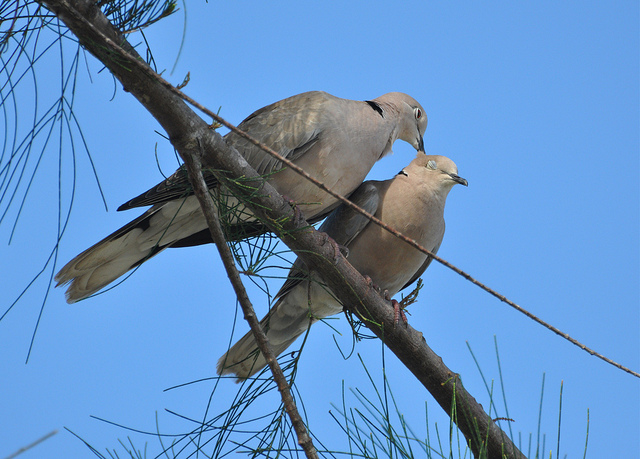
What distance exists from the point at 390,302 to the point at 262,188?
1089 mm

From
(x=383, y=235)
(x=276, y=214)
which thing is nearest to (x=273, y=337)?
(x=383, y=235)

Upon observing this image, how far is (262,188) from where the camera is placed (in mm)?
2646

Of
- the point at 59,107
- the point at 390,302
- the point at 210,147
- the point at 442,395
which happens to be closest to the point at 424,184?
the point at 390,302

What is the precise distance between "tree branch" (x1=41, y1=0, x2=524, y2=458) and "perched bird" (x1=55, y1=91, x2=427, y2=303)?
1.30 feet

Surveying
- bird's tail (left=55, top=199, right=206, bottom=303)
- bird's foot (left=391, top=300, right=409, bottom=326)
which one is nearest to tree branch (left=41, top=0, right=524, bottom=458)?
bird's foot (left=391, top=300, right=409, bottom=326)

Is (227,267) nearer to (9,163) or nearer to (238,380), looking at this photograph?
(9,163)

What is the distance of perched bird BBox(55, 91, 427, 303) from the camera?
3.18m

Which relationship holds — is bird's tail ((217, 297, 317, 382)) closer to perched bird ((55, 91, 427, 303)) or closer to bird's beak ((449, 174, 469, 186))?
perched bird ((55, 91, 427, 303))

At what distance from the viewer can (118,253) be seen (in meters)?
3.26

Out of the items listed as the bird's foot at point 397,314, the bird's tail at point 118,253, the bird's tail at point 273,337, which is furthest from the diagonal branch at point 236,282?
the bird's tail at point 273,337

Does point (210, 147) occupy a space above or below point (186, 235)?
below

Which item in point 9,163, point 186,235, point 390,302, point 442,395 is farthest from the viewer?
point 186,235

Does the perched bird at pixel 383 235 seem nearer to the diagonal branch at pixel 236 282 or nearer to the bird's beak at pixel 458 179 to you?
the bird's beak at pixel 458 179

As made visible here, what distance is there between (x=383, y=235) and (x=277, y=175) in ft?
2.32
